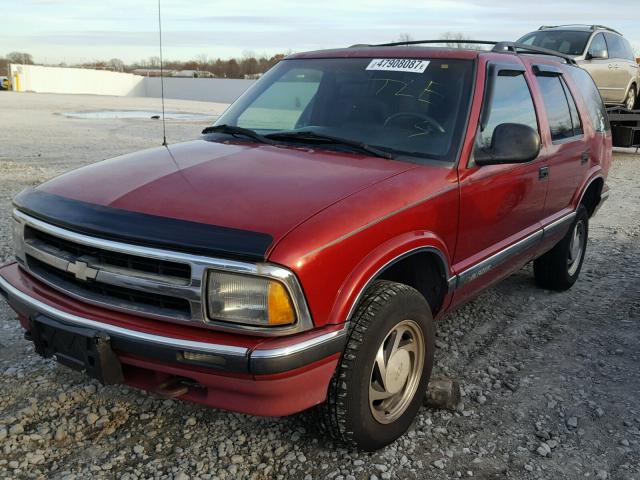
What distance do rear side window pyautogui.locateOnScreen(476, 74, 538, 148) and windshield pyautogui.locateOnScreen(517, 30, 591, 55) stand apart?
29.6 feet

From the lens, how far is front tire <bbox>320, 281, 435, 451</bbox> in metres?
2.62

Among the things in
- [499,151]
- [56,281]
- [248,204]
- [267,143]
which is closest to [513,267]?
[499,151]


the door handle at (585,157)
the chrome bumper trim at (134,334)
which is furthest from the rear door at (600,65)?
the chrome bumper trim at (134,334)

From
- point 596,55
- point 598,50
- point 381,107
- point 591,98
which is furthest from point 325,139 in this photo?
point 598,50

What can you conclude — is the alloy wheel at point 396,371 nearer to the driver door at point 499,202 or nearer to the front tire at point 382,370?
the front tire at point 382,370

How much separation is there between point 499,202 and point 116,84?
6496 cm

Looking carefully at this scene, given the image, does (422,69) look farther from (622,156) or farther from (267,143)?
(622,156)

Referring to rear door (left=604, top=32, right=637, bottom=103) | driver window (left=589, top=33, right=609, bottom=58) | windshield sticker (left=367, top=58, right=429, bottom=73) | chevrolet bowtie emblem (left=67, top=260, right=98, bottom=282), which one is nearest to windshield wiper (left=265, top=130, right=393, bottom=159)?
windshield sticker (left=367, top=58, right=429, bottom=73)

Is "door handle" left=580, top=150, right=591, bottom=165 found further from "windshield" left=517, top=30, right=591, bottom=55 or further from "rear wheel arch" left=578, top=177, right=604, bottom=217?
"windshield" left=517, top=30, right=591, bottom=55

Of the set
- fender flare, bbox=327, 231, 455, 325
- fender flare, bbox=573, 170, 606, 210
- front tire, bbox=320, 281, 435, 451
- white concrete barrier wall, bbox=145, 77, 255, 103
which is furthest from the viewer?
white concrete barrier wall, bbox=145, 77, 255, 103

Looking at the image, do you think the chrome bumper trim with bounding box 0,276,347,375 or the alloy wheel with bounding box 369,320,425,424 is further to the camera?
the alloy wheel with bounding box 369,320,425,424

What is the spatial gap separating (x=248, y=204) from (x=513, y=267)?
227cm

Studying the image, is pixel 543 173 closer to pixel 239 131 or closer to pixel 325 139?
pixel 325 139

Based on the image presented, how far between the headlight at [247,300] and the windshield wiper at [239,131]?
143 centimetres
